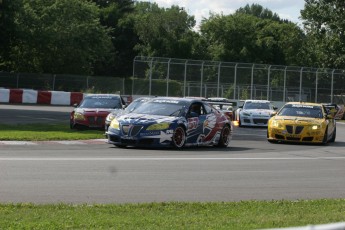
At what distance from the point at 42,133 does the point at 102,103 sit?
4.44 meters

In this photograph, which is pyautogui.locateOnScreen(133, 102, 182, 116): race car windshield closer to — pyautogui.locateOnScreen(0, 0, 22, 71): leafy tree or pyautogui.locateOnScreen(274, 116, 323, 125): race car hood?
pyautogui.locateOnScreen(274, 116, 323, 125): race car hood

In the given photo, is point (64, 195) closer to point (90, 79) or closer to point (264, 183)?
point (264, 183)

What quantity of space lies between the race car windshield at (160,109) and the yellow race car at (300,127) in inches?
176

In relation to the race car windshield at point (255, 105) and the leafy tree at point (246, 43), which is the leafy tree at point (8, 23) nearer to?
the race car windshield at point (255, 105)

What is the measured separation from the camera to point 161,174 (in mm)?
15141

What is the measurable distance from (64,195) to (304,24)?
5800cm

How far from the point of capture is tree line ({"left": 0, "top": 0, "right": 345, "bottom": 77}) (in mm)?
62625

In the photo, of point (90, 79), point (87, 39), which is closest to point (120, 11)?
point (87, 39)

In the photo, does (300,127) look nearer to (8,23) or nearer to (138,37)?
(8,23)

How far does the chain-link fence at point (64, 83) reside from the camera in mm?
56281

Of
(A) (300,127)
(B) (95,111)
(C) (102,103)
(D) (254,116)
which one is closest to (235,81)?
(D) (254,116)

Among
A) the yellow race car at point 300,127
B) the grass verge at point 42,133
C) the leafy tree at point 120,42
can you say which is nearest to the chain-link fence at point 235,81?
the grass verge at point 42,133

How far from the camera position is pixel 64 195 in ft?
39.3

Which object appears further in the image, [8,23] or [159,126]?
[8,23]
